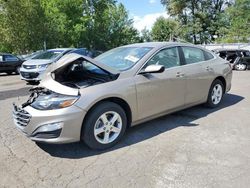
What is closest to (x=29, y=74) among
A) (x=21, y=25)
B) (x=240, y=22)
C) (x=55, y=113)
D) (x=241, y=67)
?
(x=55, y=113)

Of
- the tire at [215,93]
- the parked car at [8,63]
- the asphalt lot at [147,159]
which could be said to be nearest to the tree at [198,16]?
the parked car at [8,63]

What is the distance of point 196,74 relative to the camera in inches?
220

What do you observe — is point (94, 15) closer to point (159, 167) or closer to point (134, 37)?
point (134, 37)

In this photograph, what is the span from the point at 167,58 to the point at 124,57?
80 cm

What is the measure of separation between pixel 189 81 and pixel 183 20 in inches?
1598

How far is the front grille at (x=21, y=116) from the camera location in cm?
398

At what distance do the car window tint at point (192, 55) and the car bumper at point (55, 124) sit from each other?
8.53 feet

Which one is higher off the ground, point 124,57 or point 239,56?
point 124,57

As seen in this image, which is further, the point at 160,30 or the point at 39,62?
the point at 160,30

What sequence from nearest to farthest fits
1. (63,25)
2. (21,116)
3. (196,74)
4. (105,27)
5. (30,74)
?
(21,116)
(196,74)
(30,74)
(63,25)
(105,27)

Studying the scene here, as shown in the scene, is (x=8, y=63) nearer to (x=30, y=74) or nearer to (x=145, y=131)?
(x=30, y=74)

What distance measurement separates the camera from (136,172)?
3529 millimetres

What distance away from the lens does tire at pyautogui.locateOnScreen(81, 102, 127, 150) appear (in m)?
4.01

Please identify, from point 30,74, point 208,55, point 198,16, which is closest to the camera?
point 208,55
